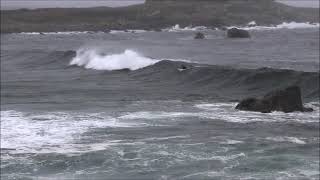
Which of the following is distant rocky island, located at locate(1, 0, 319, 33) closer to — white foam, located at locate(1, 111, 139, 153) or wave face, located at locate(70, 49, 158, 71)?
wave face, located at locate(70, 49, 158, 71)

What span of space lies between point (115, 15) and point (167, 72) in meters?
98.4

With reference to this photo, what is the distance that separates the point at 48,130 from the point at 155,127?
308 centimetres

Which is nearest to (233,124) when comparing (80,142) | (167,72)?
(80,142)

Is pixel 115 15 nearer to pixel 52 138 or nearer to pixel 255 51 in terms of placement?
pixel 255 51

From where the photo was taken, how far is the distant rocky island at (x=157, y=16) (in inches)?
4739

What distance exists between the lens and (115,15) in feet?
444

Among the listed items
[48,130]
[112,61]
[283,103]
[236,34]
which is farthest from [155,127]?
[236,34]

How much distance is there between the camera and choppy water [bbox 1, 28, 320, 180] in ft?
49.7

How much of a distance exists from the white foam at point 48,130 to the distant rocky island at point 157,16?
305ft

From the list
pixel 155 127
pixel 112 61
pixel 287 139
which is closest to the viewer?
pixel 287 139

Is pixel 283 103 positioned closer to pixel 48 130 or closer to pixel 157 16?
pixel 48 130

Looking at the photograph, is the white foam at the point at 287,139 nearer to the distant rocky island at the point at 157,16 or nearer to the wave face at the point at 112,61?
the wave face at the point at 112,61

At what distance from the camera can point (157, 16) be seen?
128875 millimetres

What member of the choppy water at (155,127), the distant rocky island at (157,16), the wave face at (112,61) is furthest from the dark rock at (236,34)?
the choppy water at (155,127)
